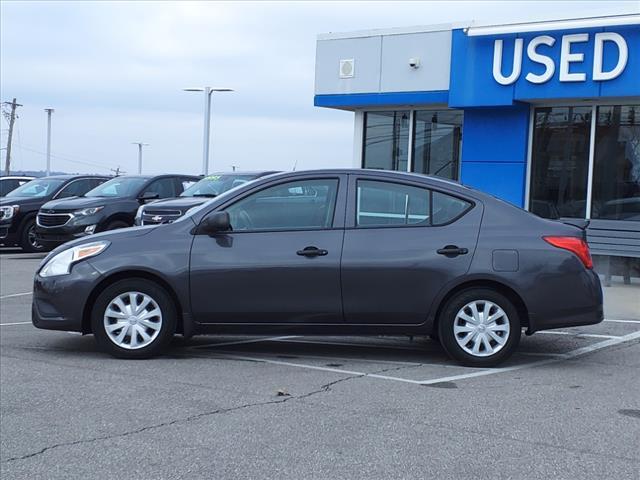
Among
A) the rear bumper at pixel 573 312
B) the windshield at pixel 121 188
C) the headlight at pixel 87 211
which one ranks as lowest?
the rear bumper at pixel 573 312

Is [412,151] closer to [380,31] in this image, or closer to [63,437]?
[380,31]

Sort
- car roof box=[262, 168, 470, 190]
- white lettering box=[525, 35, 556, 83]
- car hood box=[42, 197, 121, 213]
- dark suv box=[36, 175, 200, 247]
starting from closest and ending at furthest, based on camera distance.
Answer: car roof box=[262, 168, 470, 190] → white lettering box=[525, 35, 556, 83] → dark suv box=[36, 175, 200, 247] → car hood box=[42, 197, 121, 213]

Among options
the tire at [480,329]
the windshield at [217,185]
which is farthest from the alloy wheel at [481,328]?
the windshield at [217,185]

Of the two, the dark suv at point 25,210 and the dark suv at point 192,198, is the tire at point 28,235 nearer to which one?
the dark suv at point 25,210

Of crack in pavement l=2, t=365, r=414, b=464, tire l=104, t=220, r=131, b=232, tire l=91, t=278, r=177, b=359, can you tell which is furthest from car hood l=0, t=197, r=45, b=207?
crack in pavement l=2, t=365, r=414, b=464

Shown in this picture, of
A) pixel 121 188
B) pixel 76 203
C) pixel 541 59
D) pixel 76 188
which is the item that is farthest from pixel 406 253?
pixel 76 188

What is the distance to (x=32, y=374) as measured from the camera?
23.0ft

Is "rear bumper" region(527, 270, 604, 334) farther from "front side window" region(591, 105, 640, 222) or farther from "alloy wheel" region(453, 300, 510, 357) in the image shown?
"front side window" region(591, 105, 640, 222)

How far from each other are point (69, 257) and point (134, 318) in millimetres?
803

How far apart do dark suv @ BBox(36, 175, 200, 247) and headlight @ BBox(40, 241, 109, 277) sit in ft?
30.6

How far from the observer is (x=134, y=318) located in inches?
293

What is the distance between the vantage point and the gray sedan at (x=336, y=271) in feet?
23.5

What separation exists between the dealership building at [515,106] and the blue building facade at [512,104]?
0.7 inches

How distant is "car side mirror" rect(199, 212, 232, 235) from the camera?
725cm
